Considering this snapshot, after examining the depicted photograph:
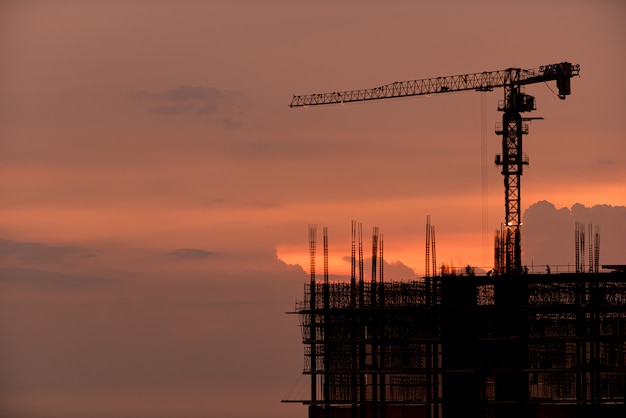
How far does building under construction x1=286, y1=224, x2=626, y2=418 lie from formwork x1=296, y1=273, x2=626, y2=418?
0.07 metres

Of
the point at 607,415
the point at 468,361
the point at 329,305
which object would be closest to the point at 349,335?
the point at 329,305

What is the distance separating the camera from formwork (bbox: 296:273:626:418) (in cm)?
8206

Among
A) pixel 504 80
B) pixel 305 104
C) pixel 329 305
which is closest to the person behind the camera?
pixel 329 305

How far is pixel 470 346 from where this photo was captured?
83500 millimetres

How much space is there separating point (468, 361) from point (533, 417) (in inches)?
196

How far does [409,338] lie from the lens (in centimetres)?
8412

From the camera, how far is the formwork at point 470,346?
3231 inches

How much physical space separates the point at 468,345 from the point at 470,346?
0.61 feet

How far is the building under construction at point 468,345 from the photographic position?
3231 inches

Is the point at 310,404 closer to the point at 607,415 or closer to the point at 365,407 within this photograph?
the point at 365,407

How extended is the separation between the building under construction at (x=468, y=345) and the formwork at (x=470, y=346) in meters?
0.07

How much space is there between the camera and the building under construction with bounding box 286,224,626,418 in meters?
82.1

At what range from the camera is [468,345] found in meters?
83.4

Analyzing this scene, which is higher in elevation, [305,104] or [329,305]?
[305,104]
